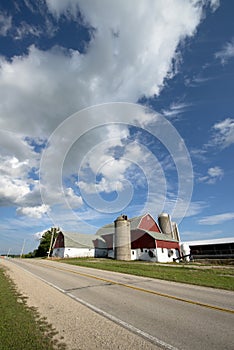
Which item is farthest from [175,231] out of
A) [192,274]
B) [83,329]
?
[83,329]

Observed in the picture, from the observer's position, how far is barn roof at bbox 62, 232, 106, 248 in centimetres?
5109

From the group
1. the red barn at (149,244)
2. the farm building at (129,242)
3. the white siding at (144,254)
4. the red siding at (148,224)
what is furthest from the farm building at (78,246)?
the white siding at (144,254)

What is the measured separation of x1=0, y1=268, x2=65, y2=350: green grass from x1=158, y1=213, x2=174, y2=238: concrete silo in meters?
49.2

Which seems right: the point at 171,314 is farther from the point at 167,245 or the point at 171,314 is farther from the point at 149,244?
the point at 167,245

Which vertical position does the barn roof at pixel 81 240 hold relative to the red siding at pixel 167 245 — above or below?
above

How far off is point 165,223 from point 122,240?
16.9 meters

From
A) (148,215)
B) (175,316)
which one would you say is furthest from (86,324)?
(148,215)

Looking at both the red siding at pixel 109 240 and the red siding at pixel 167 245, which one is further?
the red siding at pixel 109 240

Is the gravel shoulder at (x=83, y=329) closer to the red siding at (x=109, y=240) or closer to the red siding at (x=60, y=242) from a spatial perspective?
the red siding at (x=60, y=242)

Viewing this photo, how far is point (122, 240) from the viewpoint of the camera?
41.2 meters

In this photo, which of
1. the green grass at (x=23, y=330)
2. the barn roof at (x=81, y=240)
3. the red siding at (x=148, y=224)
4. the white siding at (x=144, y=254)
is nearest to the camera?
the green grass at (x=23, y=330)

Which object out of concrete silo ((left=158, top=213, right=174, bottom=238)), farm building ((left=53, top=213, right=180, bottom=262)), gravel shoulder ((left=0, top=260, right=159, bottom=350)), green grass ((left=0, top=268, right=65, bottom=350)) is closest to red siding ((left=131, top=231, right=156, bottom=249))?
farm building ((left=53, top=213, right=180, bottom=262))

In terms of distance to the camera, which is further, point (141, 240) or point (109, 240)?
point (109, 240)

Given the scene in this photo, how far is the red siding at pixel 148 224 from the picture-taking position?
47.9m
